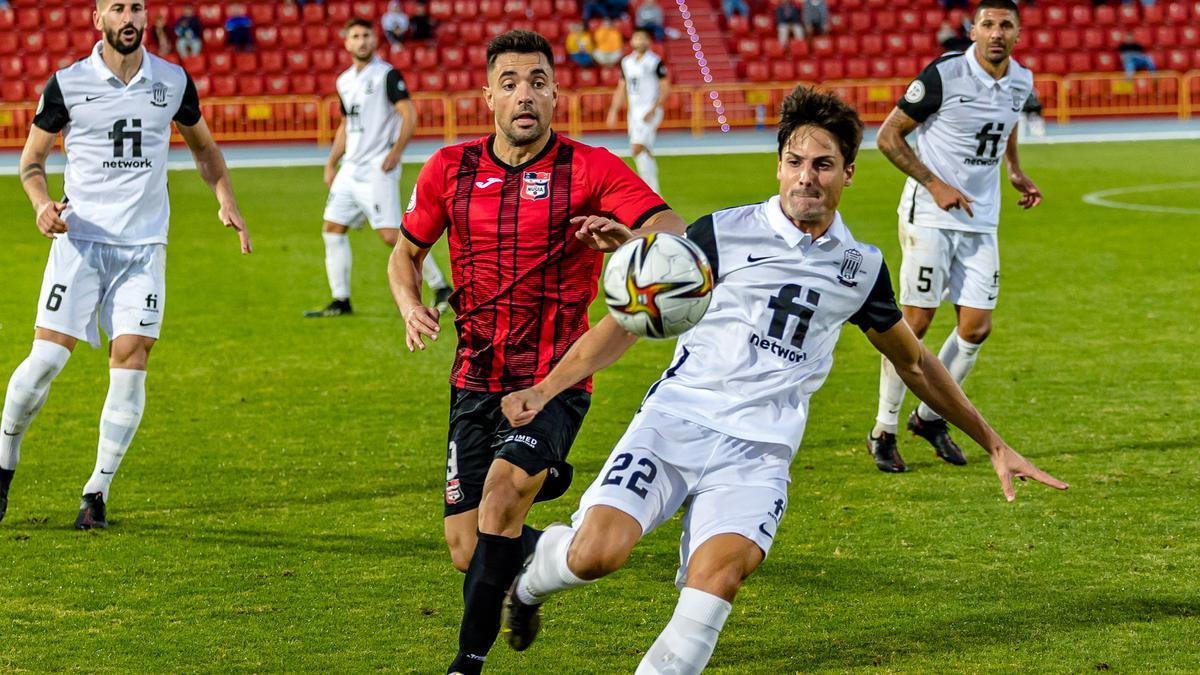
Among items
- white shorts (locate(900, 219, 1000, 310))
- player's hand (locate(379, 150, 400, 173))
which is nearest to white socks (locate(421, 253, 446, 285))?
player's hand (locate(379, 150, 400, 173))

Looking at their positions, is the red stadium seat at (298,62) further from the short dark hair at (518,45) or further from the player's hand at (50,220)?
the short dark hair at (518,45)

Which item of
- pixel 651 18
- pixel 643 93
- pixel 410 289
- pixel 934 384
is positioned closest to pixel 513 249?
pixel 410 289

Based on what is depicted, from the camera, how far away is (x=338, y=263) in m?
13.0

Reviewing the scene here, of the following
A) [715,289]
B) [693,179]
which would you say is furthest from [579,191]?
[693,179]

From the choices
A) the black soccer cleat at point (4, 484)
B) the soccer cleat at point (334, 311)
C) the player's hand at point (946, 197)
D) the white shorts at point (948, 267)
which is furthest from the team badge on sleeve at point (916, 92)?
the soccer cleat at point (334, 311)

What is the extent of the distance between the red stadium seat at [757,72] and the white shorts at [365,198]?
22.6 meters

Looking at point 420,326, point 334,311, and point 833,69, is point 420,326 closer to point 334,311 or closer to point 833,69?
point 334,311

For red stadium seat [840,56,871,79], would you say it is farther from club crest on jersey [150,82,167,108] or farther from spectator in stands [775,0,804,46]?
club crest on jersey [150,82,167,108]

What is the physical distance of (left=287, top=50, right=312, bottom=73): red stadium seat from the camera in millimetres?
33281

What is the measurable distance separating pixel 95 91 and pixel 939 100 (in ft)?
13.7

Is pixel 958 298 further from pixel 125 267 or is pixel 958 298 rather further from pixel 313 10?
pixel 313 10

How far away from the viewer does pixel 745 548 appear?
4441 mm

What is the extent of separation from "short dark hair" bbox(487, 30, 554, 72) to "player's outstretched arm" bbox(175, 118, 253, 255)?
241 centimetres

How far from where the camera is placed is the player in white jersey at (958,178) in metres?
8.12
